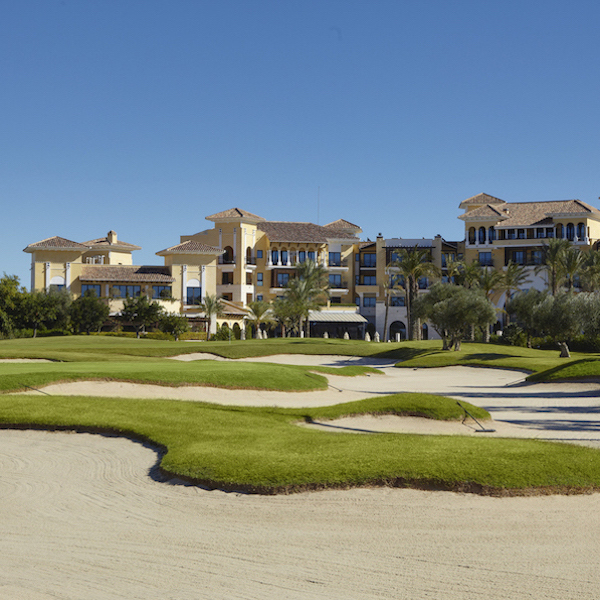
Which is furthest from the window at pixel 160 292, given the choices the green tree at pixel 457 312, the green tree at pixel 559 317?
the green tree at pixel 559 317

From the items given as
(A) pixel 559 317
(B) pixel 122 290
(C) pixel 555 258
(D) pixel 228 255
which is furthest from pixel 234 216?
(A) pixel 559 317

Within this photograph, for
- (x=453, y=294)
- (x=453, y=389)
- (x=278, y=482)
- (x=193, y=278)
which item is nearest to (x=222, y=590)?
(x=278, y=482)

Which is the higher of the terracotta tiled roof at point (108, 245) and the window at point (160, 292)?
the terracotta tiled roof at point (108, 245)

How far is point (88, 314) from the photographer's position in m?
76.2

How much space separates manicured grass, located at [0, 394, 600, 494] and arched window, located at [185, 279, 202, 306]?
74353mm

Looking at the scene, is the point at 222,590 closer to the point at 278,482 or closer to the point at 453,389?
the point at 278,482

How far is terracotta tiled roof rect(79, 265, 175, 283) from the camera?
88.0m

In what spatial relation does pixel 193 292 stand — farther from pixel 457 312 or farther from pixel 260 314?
pixel 457 312

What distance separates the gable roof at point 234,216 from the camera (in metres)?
102

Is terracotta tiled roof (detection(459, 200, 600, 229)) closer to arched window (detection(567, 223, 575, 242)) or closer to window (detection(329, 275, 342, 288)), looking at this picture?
arched window (detection(567, 223, 575, 242))

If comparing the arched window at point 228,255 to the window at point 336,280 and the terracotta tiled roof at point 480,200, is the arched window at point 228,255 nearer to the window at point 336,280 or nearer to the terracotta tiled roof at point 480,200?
the window at point 336,280

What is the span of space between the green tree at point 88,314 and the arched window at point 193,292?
1612cm

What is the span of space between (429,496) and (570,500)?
6.76 feet

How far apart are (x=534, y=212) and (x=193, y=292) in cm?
4886
